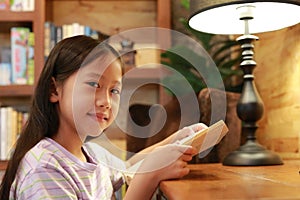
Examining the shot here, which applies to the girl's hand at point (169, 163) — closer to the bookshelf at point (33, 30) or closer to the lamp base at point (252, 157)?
the lamp base at point (252, 157)

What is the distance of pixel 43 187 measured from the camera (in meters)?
1.01

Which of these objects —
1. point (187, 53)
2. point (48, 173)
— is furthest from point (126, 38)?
point (48, 173)

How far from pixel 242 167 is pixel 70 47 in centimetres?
62

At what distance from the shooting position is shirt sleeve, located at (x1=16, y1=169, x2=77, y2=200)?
39.5 inches

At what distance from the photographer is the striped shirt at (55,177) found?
3.33 feet

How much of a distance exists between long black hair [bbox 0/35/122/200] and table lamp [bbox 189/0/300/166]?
0.39 m

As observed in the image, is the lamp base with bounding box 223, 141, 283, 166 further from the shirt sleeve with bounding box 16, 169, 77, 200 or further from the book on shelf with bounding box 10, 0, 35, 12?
the book on shelf with bounding box 10, 0, 35, 12

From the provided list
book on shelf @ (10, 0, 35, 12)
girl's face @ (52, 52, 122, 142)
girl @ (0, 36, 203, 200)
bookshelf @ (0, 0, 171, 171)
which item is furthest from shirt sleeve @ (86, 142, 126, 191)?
book on shelf @ (10, 0, 35, 12)

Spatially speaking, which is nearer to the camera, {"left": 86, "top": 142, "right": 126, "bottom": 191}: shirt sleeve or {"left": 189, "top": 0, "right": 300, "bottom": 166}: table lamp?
{"left": 189, "top": 0, "right": 300, "bottom": 166}: table lamp

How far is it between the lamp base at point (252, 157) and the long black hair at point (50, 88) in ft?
1.69

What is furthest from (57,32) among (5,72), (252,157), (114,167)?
(252,157)

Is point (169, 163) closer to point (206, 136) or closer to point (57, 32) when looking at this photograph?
point (206, 136)

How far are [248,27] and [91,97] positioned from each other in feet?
1.88

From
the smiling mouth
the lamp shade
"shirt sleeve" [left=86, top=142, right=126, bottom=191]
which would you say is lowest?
"shirt sleeve" [left=86, top=142, right=126, bottom=191]
